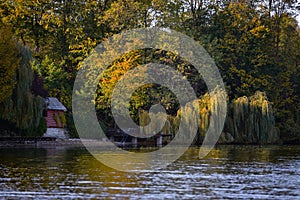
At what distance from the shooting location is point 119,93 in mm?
54938

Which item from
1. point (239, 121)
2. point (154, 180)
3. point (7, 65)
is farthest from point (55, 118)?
point (154, 180)

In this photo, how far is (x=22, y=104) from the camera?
43.4 m

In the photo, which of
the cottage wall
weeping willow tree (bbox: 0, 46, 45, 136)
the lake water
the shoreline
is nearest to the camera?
the lake water

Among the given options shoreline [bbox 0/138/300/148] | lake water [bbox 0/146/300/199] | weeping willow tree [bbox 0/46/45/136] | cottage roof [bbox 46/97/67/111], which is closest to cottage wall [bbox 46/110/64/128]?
cottage roof [bbox 46/97/67/111]

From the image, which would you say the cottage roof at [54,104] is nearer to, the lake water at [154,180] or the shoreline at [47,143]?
the shoreline at [47,143]

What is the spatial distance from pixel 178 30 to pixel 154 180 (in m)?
37.5

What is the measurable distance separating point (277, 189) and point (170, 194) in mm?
3389

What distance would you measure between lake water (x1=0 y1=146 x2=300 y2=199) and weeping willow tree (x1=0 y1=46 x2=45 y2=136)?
42.4ft

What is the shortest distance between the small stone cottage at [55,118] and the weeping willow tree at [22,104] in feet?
22.2

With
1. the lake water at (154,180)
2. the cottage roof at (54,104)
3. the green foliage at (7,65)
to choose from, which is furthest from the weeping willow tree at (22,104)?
the lake water at (154,180)

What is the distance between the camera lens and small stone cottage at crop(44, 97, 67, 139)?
5206 centimetres

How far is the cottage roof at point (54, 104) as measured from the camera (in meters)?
52.0

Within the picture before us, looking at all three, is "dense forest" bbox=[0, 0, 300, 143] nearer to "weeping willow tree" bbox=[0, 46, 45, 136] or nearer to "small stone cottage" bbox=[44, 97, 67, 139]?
"small stone cottage" bbox=[44, 97, 67, 139]

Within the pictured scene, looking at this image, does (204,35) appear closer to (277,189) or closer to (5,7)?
(5,7)
